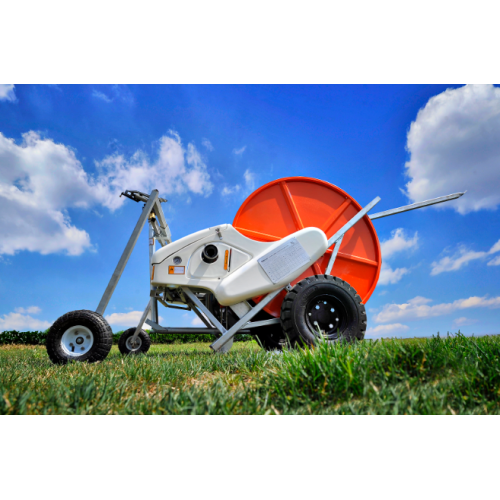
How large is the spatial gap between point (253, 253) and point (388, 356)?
284 centimetres

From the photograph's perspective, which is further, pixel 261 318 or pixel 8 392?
→ pixel 261 318

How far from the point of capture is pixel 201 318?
19.4 ft

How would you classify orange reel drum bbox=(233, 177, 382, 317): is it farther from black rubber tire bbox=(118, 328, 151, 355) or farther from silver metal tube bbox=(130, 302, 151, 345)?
black rubber tire bbox=(118, 328, 151, 355)

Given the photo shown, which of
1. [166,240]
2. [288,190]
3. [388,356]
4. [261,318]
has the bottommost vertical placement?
[388,356]

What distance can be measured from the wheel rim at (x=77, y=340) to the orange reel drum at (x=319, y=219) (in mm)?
2908

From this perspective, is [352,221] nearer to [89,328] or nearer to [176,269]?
[176,269]

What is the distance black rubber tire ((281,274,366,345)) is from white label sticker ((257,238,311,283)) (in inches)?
13.5

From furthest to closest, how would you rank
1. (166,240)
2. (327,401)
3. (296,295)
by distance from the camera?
(166,240)
(296,295)
(327,401)

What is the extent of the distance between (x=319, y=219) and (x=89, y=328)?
164 inches

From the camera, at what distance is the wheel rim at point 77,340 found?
4.57 m

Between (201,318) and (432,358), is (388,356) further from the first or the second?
(201,318)

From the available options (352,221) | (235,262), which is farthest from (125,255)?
(352,221)

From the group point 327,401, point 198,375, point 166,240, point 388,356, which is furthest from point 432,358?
point 166,240

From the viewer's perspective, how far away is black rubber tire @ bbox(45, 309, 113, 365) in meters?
4.44
